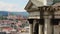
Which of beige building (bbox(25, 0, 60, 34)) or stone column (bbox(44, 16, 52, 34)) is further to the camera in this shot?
stone column (bbox(44, 16, 52, 34))

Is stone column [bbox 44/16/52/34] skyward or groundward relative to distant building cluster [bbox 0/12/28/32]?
skyward

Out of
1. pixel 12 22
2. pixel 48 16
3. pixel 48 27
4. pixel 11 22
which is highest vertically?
pixel 48 16

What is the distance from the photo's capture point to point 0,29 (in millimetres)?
70812

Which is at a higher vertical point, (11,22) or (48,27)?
(48,27)

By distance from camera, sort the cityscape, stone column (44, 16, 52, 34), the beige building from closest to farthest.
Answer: the beige building → stone column (44, 16, 52, 34) → the cityscape

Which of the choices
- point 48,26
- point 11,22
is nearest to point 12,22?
point 11,22

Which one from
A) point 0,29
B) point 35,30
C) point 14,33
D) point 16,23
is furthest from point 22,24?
point 35,30

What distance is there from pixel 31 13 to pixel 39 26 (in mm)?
700

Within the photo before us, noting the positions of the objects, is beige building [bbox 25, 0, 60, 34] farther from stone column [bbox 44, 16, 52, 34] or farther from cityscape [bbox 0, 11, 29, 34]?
cityscape [bbox 0, 11, 29, 34]

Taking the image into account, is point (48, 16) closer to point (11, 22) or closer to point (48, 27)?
point (48, 27)

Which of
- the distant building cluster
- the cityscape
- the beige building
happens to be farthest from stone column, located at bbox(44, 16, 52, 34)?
the distant building cluster

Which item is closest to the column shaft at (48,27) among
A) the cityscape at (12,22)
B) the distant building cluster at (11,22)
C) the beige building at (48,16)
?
the beige building at (48,16)

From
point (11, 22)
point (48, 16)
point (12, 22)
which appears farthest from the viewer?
point (12, 22)

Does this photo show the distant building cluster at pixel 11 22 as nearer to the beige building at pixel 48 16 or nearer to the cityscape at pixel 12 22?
the cityscape at pixel 12 22
